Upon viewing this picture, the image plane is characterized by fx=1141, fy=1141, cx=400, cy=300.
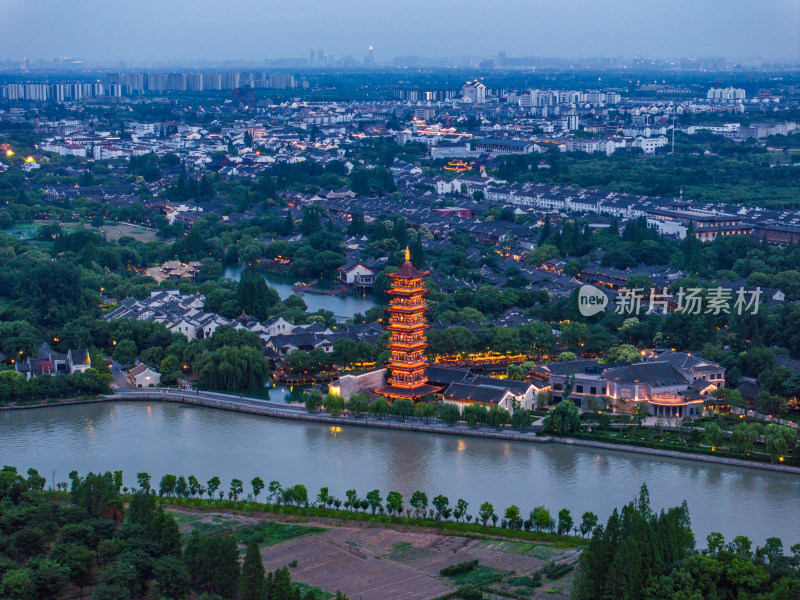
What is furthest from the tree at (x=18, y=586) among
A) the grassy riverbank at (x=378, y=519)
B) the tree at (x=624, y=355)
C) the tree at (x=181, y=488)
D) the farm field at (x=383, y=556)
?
the tree at (x=624, y=355)

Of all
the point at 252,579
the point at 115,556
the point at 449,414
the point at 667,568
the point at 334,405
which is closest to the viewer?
the point at 252,579

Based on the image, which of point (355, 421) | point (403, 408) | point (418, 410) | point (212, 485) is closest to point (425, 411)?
point (418, 410)

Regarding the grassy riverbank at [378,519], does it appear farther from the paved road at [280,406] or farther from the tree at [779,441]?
the tree at [779,441]

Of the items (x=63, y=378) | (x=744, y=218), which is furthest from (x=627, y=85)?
(x=63, y=378)

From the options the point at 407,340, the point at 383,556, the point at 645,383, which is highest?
the point at 407,340

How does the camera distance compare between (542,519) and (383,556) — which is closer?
(383,556)

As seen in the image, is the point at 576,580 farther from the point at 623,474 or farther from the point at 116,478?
the point at 116,478

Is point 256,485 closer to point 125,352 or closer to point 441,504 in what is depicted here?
point 441,504
